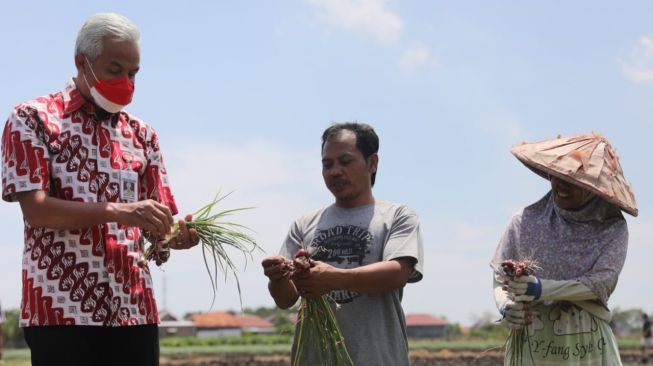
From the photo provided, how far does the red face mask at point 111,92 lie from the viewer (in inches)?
131

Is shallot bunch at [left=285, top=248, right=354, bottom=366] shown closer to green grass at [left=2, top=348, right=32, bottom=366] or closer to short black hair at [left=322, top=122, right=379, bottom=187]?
short black hair at [left=322, top=122, right=379, bottom=187]

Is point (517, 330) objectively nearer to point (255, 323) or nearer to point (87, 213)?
point (87, 213)

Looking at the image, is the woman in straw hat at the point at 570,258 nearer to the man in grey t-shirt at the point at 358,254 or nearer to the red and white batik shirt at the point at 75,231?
the man in grey t-shirt at the point at 358,254

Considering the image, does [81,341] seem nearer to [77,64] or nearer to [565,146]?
[77,64]

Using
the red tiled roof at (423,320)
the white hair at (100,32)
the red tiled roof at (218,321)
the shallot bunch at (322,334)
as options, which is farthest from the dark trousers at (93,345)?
the red tiled roof at (423,320)

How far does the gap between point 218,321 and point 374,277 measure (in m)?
55.1

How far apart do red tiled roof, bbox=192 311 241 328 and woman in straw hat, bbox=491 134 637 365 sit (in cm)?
5322

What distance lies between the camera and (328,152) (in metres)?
4.23

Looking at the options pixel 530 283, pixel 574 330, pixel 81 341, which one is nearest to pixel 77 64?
pixel 81 341

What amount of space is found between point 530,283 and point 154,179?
5.75 feet

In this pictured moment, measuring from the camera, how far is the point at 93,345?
Result: 10.7 feet

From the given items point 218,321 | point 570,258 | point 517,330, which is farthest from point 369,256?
point 218,321

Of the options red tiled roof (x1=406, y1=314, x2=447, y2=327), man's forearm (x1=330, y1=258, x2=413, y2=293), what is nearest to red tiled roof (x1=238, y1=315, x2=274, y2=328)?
red tiled roof (x1=406, y1=314, x2=447, y2=327)

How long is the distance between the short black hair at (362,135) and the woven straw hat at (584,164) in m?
0.75
